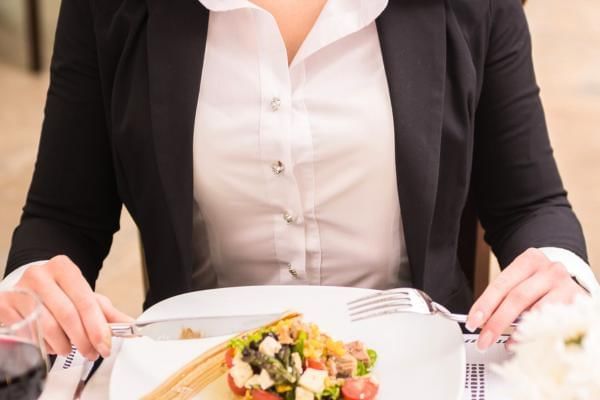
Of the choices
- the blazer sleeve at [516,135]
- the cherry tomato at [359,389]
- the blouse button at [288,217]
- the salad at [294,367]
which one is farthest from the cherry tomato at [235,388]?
the blazer sleeve at [516,135]

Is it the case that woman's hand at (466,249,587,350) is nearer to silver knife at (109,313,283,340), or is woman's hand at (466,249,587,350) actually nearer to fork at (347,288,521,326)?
fork at (347,288,521,326)

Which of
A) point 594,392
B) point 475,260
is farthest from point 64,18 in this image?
point 594,392

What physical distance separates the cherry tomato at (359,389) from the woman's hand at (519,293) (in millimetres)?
130

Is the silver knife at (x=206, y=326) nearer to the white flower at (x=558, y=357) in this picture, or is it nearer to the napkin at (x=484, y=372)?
the napkin at (x=484, y=372)

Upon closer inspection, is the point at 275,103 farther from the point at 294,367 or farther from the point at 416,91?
the point at 294,367

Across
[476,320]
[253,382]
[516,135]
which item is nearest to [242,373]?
[253,382]

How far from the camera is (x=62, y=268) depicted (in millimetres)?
1140

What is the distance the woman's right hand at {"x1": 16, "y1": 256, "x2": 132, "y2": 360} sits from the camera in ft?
3.58

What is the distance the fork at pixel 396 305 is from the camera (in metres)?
1.12

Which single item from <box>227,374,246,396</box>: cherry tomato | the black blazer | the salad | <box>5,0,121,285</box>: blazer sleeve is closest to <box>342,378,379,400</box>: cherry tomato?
the salad

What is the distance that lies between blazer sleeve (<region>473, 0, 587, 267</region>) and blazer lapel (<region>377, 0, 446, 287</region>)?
102 millimetres

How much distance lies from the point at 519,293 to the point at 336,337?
21 centimetres

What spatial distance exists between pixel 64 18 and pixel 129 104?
16 cm

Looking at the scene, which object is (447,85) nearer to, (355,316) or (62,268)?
(355,316)
